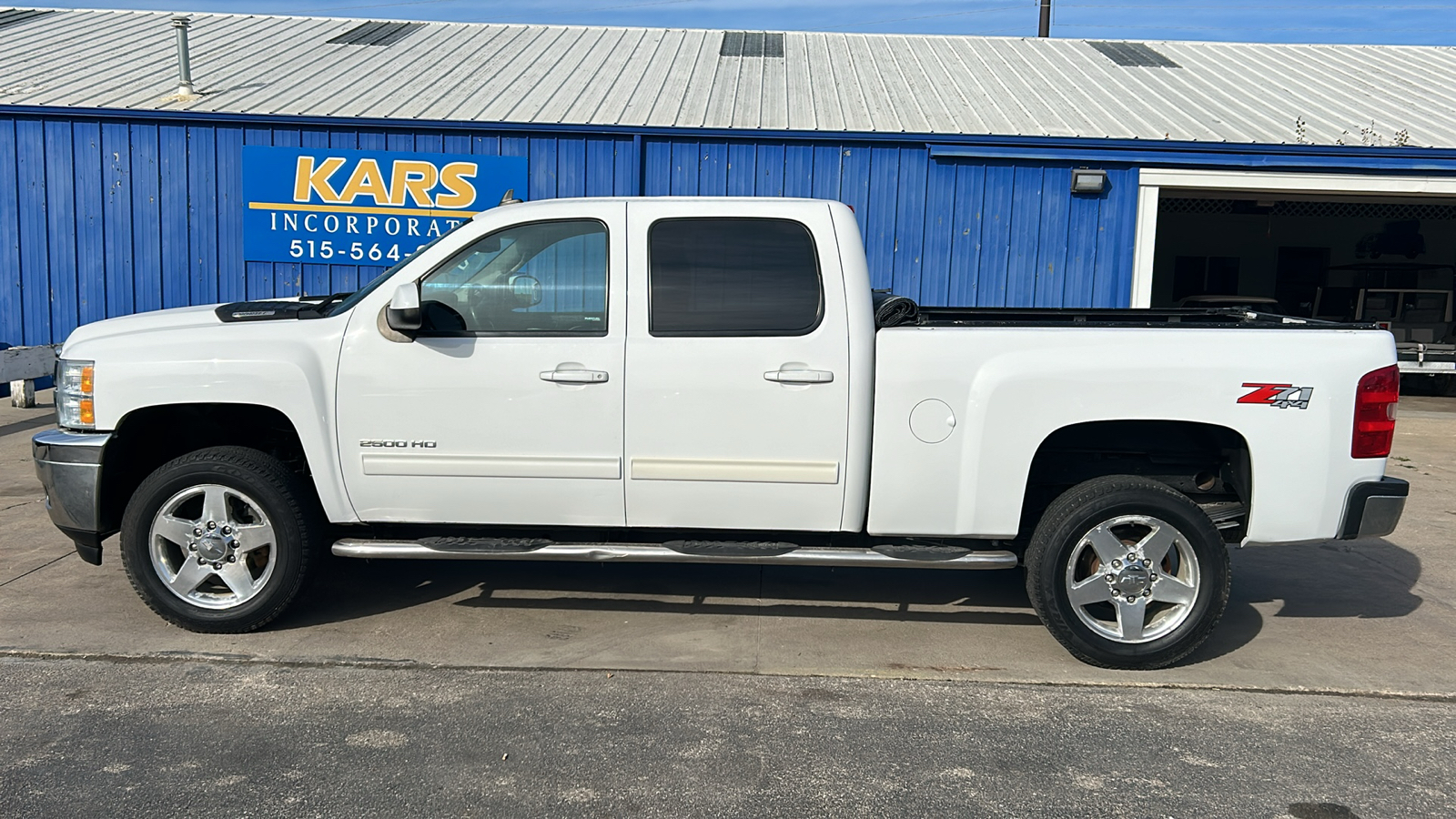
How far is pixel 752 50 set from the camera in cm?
1570

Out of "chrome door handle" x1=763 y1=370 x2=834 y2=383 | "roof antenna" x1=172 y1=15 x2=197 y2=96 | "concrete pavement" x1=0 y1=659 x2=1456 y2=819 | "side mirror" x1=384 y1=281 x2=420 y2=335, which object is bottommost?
"concrete pavement" x1=0 y1=659 x2=1456 y2=819

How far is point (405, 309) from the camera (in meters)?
4.28

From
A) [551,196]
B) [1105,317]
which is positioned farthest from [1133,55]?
[1105,317]

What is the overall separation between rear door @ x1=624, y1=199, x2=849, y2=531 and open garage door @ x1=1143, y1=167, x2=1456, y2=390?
51.8 ft

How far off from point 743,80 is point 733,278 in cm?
977

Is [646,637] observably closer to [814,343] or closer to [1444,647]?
[814,343]

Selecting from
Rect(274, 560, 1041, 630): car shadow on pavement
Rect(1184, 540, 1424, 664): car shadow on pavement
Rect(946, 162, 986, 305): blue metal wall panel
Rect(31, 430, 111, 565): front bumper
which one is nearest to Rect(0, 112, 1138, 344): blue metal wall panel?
Rect(946, 162, 986, 305): blue metal wall panel

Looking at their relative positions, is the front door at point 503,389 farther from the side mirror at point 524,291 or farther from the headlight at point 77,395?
the headlight at point 77,395

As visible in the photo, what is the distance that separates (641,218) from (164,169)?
906cm

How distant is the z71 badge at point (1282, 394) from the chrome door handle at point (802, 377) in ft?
5.52

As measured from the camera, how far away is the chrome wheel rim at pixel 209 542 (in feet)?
15.0

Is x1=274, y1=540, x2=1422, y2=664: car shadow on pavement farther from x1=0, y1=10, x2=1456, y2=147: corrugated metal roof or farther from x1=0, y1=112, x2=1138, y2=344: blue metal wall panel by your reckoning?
x1=0, y1=10, x2=1456, y2=147: corrugated metal roof

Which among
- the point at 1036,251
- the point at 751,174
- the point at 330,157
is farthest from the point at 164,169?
the point at 1036,251

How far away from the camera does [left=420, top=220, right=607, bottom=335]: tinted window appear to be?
14.8 ft
